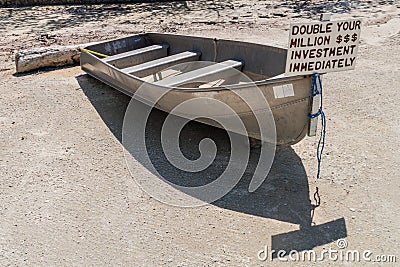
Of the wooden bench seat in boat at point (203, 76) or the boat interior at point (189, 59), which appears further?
the boat interior at point (189, 59)

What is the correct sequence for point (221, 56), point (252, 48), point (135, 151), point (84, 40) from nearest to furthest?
point (135, 151) < point (252, 48) < point (221, 56) < point (84, 40)

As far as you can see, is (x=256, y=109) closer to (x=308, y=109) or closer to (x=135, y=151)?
(x=308, y=109)

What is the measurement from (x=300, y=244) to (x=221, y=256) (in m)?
0.52

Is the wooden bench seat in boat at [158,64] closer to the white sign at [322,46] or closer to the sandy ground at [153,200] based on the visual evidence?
the sandy ground at [153,200]

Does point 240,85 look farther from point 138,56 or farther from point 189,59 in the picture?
point 138,56

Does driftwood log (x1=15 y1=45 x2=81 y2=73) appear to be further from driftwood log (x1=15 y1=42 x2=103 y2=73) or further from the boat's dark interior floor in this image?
the boat's dark interior floor

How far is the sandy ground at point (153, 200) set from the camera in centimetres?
270

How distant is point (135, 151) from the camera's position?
150 inches

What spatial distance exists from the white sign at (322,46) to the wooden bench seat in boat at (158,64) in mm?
2194

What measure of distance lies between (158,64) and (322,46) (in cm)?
235

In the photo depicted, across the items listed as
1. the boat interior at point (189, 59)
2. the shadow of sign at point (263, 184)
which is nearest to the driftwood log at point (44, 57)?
the boat interior at point (189, 59)

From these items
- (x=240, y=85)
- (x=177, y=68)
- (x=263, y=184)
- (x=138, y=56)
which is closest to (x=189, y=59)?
(x=177, y=68)

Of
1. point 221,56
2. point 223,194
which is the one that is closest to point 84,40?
point 221,56

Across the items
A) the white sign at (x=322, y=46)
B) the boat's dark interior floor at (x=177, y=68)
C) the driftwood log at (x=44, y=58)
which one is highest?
the white sign at (x=322, y=46)
